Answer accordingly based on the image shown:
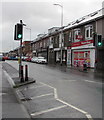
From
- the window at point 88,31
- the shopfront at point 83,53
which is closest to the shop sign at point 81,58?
the shopfront at point 83,53

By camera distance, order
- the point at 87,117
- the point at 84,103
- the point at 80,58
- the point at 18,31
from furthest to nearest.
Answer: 1. the point at 80,58
2. the point at 18,31
3. the point at 84,103
4. the point at 87,117

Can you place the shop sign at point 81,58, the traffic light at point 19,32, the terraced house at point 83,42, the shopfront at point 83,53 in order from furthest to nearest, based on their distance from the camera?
the shop sign at point 81,58 < the shopfront at point 83,53 < the terraced house at point 83,42 < the traffic light at point 19,32

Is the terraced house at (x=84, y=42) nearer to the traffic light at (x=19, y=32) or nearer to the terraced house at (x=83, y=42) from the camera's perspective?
the terraced house at (x=83, y=42)

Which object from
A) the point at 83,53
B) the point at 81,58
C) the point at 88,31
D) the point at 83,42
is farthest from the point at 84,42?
the point at 81,58

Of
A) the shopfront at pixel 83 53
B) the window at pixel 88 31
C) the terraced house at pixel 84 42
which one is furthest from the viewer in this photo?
the window at pixel 88 31

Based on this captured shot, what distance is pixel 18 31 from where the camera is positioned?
12586mm

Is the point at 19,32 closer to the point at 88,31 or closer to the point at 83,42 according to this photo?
the point at 88,31

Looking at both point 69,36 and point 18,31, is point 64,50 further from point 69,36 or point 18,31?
point 18,31

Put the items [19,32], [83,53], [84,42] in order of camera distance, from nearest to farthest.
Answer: [19,32] < [84,42] < [83,53]

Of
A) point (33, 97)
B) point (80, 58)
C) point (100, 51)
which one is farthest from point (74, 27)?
point (33, 97)

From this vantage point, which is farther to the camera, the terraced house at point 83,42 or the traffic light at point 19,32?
the terraced house at point 83,42

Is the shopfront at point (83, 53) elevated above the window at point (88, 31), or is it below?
below

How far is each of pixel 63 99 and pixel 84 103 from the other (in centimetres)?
104

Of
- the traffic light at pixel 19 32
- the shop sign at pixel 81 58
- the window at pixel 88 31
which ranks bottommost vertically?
the shop sign at pixel 81 58
